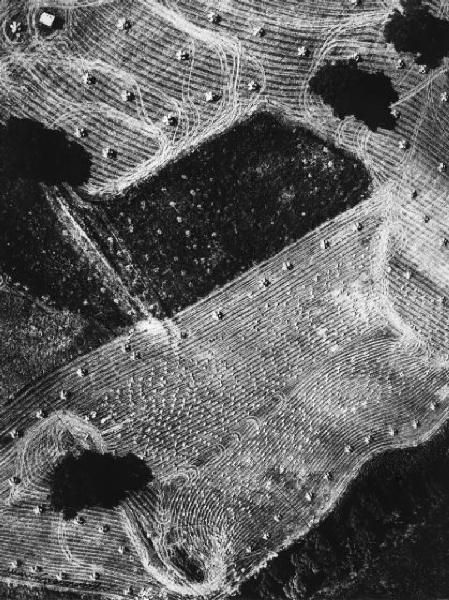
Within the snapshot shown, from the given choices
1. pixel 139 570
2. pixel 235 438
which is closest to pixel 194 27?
pixel 235 438

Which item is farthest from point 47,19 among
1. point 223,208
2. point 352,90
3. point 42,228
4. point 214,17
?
point 352,90

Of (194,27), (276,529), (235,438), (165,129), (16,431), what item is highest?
(194,27)

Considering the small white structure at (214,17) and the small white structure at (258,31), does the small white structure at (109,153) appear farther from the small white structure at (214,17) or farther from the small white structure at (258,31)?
the small white structure at (258,31)

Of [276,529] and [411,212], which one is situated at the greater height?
[411,212]

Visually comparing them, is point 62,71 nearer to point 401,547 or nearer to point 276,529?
point 276,529

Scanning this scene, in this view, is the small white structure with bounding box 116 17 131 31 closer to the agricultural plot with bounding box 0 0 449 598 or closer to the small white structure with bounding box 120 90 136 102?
the agricultural plot with bounding box 0 0 449 598

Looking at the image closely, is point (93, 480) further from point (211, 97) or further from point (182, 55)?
point (182, 55)
